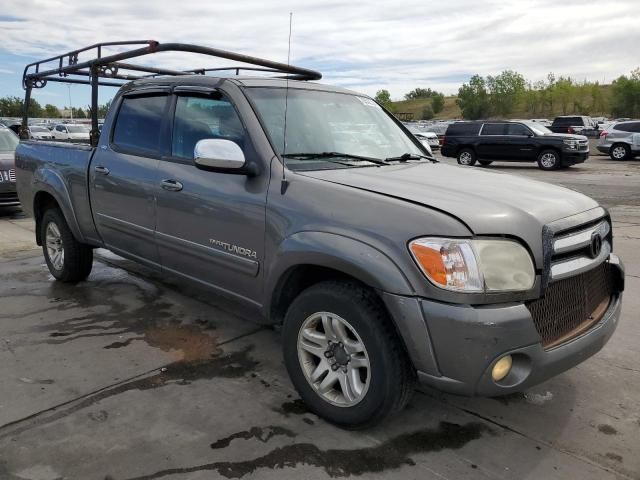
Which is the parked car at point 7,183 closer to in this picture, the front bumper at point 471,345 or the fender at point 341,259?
the fender at point 341,259

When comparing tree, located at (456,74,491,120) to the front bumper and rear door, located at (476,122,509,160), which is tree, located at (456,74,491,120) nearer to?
rear door, located at (476,122,509,160)

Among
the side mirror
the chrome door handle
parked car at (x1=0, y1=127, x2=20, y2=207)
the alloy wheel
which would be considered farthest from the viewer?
parked car at (x1=0, y1=127, x2=20, y2=207)

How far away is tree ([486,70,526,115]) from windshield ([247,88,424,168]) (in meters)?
106

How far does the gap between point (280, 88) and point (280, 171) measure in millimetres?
849

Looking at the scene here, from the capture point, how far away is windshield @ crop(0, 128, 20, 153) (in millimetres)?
10178

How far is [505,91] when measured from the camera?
102 metres

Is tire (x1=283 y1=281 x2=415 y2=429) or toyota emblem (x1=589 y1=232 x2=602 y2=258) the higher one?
toyota emblem (x1=589 y1=232 x2=602 y2=258)

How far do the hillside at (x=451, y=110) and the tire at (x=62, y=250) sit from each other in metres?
97.7

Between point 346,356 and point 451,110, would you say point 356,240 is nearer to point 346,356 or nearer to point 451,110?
point 346,356

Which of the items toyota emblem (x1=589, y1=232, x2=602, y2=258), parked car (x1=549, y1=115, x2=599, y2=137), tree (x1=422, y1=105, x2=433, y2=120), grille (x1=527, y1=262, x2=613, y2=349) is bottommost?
grille (x1=527, y1=262, x2=613, y2=349)

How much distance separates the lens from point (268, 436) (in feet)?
9.30

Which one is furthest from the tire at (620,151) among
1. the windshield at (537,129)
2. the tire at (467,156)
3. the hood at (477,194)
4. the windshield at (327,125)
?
the hood at (477,194)

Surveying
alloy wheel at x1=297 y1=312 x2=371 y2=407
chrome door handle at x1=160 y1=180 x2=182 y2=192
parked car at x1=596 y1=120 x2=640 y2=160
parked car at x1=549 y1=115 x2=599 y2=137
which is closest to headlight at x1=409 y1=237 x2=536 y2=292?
alloy wheel at x1=297 y1=312 x2=371 y2=407

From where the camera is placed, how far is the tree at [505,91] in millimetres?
102188
